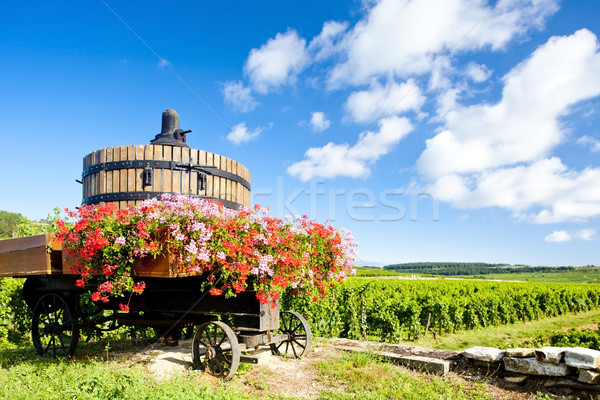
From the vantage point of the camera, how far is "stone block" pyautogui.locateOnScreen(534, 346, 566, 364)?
183 inches

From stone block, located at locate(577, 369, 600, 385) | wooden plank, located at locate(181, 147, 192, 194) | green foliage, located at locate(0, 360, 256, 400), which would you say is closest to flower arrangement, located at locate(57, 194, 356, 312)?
green foliage, located at locate(0, 360, 256, 400)

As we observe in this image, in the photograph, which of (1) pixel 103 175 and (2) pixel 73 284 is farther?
(1) pixel 103 175

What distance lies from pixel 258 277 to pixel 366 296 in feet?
23.6

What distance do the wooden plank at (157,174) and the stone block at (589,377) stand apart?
7.01 metres

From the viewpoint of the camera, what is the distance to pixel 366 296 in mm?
11117

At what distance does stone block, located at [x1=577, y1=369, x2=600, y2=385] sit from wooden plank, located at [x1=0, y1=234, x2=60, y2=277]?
262 inches

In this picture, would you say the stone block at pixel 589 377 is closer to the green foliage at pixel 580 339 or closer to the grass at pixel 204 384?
the grass at pixel 204 384

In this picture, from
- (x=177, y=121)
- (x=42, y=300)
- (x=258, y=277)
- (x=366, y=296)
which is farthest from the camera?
(x=366, y=296)

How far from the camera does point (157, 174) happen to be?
23.9ft

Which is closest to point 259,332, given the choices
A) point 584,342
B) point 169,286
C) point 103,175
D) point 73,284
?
point 169,286

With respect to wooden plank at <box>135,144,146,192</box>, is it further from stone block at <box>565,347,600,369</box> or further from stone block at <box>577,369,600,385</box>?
stone block at <box>577,369,600,385</box>

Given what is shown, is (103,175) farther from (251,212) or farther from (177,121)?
(251,212)

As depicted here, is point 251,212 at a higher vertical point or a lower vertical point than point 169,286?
higher

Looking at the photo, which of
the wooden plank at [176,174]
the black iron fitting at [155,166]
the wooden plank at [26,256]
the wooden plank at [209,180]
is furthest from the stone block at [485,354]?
the wooden plank at [26,256]
